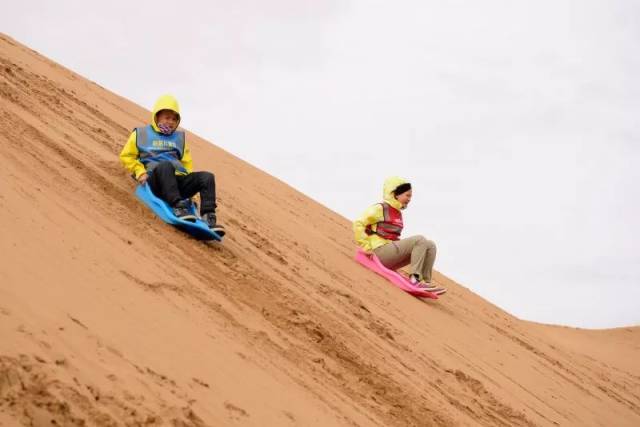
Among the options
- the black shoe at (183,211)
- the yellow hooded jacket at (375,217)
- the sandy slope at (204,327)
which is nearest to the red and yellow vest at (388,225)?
the yellow hooded jacket at (375,217)

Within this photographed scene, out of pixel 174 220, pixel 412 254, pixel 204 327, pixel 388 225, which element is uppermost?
pixel 388 225

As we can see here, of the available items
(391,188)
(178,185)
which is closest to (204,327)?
(178,185)

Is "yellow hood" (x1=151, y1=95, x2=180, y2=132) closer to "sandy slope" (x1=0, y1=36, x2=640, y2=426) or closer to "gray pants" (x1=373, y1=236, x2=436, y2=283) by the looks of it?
"sandy slope" (x1=0, y1=36, x2=640, y2=426)

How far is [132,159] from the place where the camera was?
615cm

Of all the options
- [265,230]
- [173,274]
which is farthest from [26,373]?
[265,230]

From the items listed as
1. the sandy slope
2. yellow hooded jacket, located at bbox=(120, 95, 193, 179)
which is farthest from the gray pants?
yellow hooded jacket, located at bbox=(120, 95, 193, 179)

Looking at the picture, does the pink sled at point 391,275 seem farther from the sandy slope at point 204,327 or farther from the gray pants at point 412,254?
the sandy slope at point 204,327

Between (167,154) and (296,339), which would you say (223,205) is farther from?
(296,339)

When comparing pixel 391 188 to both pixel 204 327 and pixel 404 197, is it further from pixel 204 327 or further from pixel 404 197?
pixel 204 327

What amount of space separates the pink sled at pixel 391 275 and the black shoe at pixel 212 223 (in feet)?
9.59

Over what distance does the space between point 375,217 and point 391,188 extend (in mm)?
385

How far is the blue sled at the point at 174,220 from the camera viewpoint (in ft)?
18.4

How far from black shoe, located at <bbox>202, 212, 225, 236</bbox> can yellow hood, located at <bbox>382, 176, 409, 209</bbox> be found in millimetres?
2981

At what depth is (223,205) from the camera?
821cm
